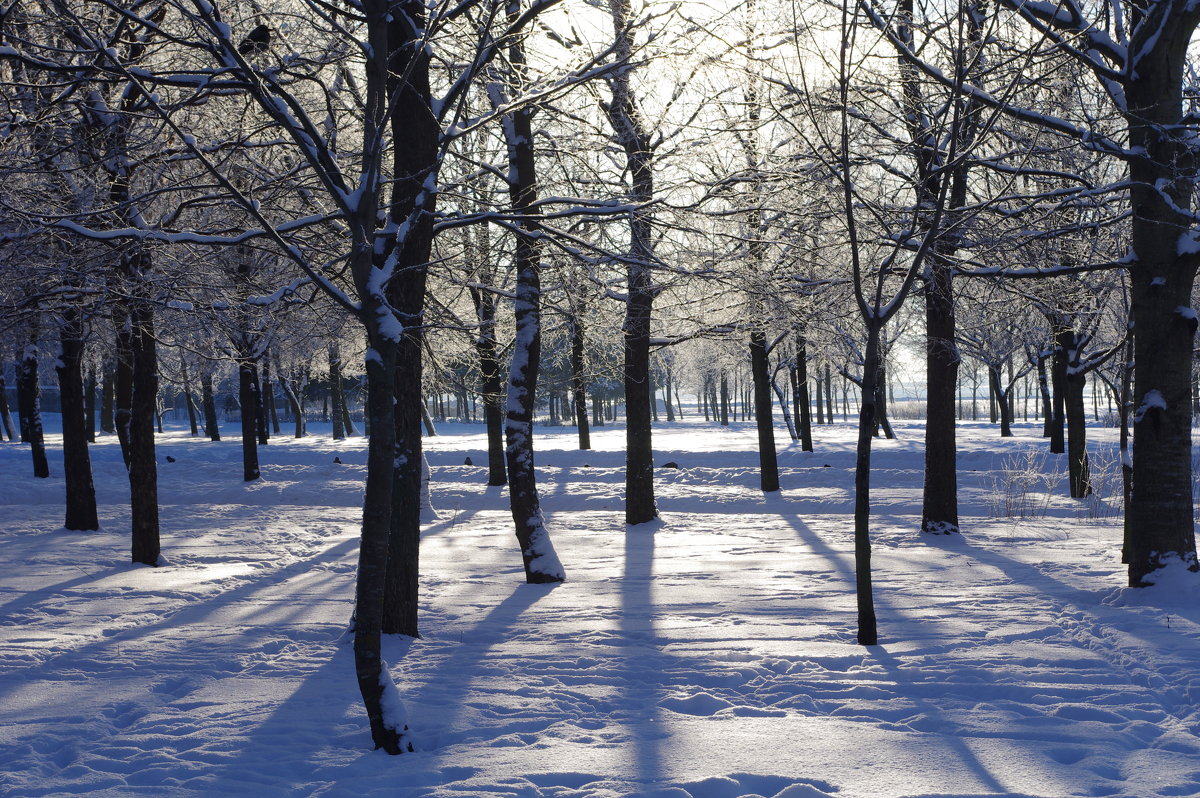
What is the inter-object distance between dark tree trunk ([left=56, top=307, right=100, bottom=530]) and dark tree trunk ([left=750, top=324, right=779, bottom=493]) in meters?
11.9

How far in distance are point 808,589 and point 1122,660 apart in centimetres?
299

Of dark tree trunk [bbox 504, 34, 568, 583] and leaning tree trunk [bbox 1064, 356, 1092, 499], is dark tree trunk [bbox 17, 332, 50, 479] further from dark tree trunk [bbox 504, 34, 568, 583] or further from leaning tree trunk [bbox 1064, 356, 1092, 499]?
leaning tree trunk [bbox 1064, 356, 1092, 499]

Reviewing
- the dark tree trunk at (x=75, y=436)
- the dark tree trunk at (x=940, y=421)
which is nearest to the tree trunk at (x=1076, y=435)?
the dark tree trunk at (x=940, y=421)

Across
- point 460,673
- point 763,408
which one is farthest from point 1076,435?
point 460,673

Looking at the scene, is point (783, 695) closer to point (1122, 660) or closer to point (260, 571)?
point (1122, 660)

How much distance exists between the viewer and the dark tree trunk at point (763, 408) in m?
17.0

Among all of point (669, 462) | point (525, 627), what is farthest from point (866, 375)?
point (669, 462)

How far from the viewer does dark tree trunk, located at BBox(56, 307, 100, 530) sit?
1252 cm

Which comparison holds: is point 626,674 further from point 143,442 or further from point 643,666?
point 143,442

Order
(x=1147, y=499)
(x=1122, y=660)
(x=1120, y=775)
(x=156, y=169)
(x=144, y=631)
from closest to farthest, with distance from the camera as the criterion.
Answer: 1. (x=1120, y=775)
2. (x=1122, y=660)
3. (x=144, y=631)
4. (x=1147, y=499)
5. (x=156, y=169)

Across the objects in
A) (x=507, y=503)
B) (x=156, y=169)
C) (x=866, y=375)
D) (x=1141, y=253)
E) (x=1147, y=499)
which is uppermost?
(x=156, y=169)

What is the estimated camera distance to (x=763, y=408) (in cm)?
1745

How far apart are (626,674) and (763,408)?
12585mm

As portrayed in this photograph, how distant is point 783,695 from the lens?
4.93 m
